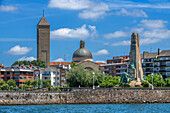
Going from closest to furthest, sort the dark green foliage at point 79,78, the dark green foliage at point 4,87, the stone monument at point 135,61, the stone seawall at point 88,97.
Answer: the stone seawall at point 88,97, the stone monument at point 135,61, the dark green foliage at point 79,78, the dark green foliage at point 4,87

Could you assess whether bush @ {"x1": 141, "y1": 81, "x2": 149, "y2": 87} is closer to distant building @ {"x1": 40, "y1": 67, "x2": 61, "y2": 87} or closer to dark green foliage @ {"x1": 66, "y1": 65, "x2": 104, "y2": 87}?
dark green foliage @ {"x1": 66, "y1": 65, "x2": 104, "y2": 87}

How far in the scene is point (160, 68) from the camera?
567 feet

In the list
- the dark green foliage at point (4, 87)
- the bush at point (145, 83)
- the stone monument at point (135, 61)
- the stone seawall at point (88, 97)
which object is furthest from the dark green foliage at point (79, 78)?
the dark green foliage at point (4, 87)

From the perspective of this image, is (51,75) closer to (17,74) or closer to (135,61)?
(17,74)

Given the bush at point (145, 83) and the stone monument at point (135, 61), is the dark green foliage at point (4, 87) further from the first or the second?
the bush at point (145, 83)

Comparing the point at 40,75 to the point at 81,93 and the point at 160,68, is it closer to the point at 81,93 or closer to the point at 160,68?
the point at 160,68

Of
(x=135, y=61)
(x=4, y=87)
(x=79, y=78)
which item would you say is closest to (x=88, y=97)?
(x=79, y=78)

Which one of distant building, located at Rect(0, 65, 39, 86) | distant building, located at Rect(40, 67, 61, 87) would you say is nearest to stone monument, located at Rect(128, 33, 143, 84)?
distant building, located at Rect(40, 67, 61, 87)

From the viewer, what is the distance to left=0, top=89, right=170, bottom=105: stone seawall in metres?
110

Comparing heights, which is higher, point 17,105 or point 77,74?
point 77,74

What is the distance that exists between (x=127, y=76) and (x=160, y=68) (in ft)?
177

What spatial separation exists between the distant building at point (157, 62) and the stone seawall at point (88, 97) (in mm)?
60622

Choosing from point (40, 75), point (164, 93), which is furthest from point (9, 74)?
point (164, 93)

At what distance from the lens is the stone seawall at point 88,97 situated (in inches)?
4321
